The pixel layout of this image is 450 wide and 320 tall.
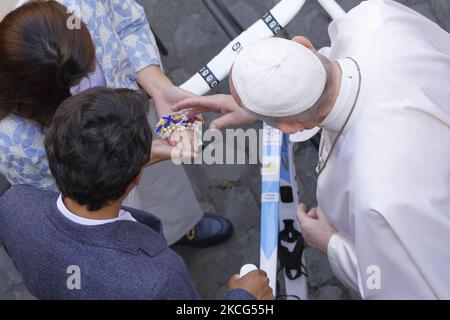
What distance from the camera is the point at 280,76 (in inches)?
56.6

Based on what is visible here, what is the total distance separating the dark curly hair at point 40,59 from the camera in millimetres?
1617

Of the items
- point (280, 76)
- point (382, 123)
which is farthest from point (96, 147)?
point (382, 123)

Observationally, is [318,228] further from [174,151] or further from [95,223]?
[95,223]

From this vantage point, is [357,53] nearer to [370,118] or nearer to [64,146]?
[370,118]

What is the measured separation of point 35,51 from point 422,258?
126 centimetres

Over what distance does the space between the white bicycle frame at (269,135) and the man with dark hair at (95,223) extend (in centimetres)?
59

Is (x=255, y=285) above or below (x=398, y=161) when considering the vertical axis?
below

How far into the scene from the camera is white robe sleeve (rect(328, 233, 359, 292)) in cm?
181

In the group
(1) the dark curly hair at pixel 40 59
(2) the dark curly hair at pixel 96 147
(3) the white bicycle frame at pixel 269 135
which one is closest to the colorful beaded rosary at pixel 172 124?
(3) the white bicycle frame at pixel 269 135

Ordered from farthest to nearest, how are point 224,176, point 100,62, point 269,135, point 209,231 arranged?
point 224,176
point 209,231
point 269,135
point 100,62

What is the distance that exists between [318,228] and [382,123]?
58cm

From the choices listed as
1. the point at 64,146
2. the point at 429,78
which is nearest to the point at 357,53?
the point at 429,78

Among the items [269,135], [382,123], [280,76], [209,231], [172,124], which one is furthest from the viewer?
[209,231]

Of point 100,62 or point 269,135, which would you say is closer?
point 100,62
